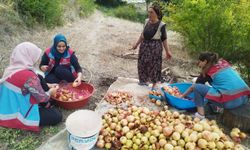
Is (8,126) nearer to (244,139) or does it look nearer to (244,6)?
(244,139)

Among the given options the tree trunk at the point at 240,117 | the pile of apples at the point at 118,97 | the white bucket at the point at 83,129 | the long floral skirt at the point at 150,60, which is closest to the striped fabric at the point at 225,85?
the tree trunk at the point at 240,117

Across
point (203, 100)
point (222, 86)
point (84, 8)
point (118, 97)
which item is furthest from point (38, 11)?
point (222, 86)

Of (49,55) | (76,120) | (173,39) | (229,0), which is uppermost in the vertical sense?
(229,0)

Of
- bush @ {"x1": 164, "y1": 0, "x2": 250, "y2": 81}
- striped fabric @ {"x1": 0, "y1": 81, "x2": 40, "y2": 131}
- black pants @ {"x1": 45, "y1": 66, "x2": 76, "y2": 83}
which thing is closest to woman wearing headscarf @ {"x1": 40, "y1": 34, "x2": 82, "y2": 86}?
black pants @ {"x1": 45, "y1": 66, "x2": 76, "y2": 83}

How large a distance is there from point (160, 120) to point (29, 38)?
4.58 meters

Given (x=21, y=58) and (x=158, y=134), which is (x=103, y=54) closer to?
(x=21, y=58)

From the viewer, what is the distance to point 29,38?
7.46m

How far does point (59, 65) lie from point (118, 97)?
3.32 ft

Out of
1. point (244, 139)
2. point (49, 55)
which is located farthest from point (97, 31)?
point (244, 139)

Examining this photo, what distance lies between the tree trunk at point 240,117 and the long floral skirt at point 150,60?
1.36 metres

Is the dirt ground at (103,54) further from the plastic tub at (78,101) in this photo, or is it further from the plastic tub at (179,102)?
the plastic tub at (179,102)

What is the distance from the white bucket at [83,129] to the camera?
11.4 feet

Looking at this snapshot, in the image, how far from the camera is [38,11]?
8.26m

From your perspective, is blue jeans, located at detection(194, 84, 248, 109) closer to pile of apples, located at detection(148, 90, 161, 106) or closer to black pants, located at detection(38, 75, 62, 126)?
pile of apples, located at detection(148, 90, 161, 106)
